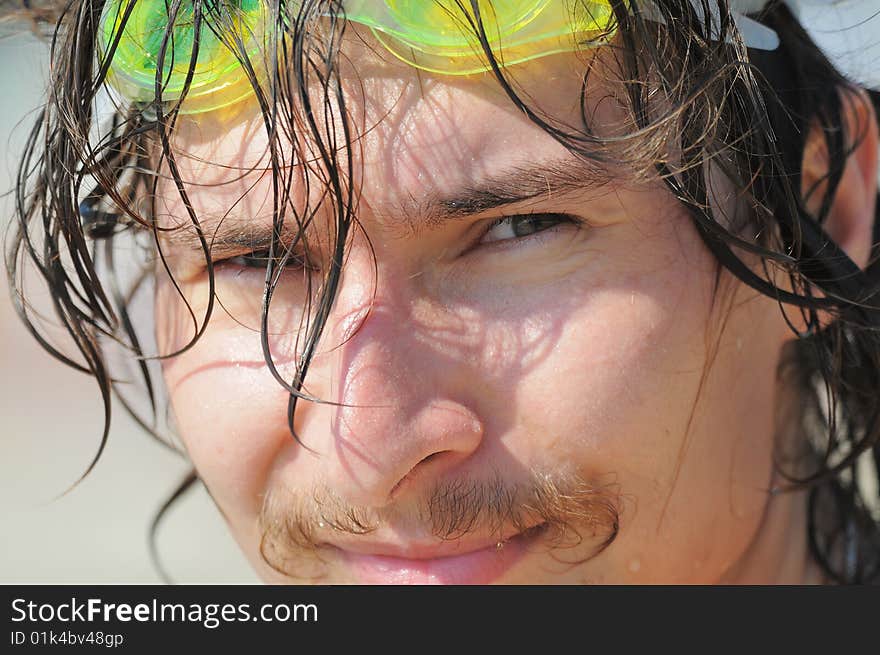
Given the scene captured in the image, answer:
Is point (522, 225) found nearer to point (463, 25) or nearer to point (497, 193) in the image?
point (497, 193)

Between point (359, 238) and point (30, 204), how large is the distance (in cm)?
71

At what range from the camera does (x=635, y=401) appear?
1.39 metres

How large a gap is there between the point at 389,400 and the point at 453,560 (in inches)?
10.7

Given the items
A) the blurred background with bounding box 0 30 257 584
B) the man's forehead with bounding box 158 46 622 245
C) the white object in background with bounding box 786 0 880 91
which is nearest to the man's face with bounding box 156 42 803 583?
the man's forehead with bounding box 158 46 622 245

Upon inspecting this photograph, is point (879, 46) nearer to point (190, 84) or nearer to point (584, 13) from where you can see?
point (584, 13)

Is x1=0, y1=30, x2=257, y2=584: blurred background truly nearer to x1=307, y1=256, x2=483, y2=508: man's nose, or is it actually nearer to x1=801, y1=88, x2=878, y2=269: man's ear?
x1=307, y1=256, x2=483, y2=508: man's nose

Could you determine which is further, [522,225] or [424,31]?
[522,225]

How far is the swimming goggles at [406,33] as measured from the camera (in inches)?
50.9

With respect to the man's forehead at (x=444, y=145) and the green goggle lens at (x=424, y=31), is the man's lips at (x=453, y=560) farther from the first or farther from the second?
the green goggle lens at (x=424, y=31)

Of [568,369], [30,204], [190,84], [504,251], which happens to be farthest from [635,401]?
[30,204]

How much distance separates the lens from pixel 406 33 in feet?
4.24

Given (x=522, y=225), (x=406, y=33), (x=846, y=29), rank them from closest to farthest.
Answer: (x=406, y=33)
(x=522, y=225)
(x=846, y=29)

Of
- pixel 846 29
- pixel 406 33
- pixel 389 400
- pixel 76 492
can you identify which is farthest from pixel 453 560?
pixel 76 492

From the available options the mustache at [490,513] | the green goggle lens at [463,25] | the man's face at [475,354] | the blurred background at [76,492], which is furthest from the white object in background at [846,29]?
the blurred background at [76,492]
